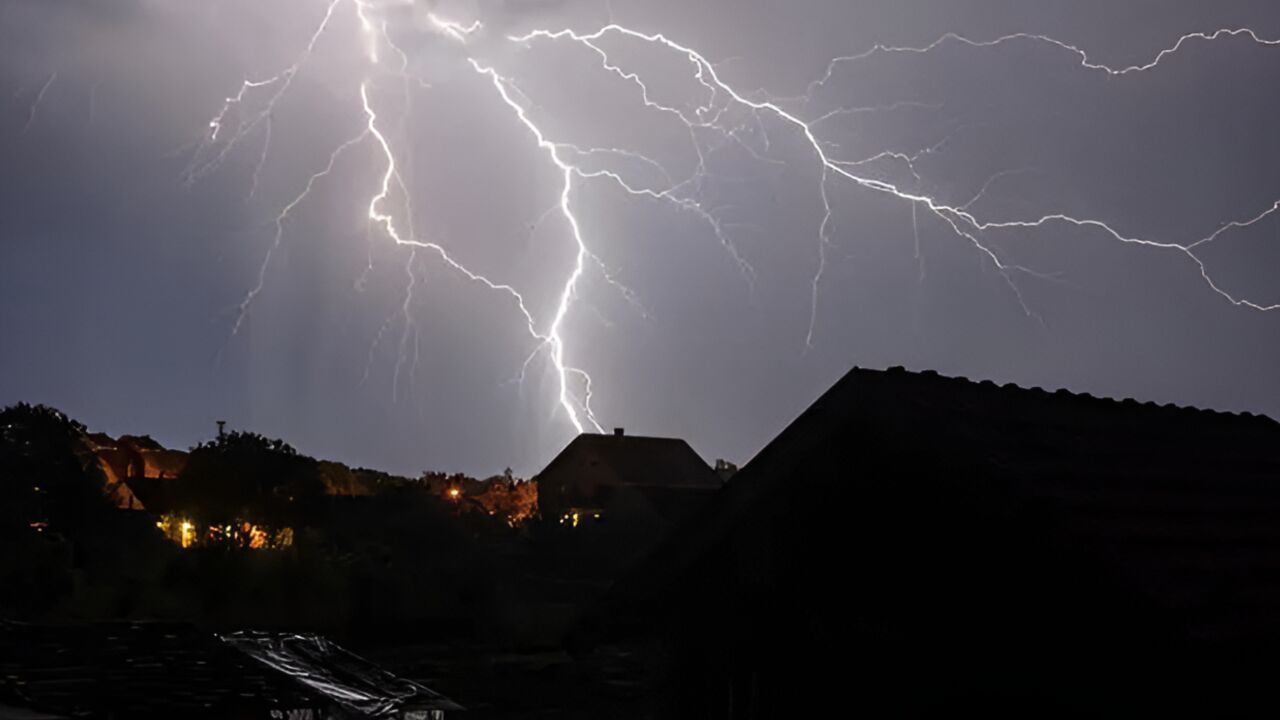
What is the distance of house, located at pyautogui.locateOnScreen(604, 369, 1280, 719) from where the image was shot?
415 cm

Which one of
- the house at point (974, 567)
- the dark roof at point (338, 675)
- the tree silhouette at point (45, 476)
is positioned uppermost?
the tree silhouette at point (45, 476)

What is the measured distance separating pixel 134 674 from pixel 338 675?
2.24m

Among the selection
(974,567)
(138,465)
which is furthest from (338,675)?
(138,465)

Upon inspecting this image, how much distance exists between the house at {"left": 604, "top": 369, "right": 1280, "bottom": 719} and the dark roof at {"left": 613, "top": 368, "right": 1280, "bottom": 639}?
0.01 metres

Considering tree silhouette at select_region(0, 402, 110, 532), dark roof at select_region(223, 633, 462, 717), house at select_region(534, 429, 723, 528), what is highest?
house at select_region(534, 429, 723, 528)

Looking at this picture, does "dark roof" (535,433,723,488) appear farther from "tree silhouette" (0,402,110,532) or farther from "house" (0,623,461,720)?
"house" (0,623,461,720)

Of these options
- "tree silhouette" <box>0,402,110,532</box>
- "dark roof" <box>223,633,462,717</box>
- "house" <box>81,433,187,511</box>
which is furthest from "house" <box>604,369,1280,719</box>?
"house" <box>81,433,187,511</box>

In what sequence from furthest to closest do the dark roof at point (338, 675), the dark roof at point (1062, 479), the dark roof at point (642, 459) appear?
the dark roof at point (642, 459) < the dark roof at point (338, 675) < the dark roof at point (1062, 479)

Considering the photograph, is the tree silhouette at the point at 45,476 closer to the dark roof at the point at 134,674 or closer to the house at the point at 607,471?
the dark roof at the point at 134,674

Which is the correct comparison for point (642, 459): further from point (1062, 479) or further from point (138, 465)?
point (1062, 479)

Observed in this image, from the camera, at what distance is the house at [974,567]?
4148 millimetres

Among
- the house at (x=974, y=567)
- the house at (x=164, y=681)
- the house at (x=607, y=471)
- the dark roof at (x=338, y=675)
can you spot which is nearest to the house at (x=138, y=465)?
the house at (x=607, y=471)

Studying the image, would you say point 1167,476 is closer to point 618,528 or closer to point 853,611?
point 853,611

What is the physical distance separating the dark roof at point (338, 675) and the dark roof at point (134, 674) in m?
0.46
